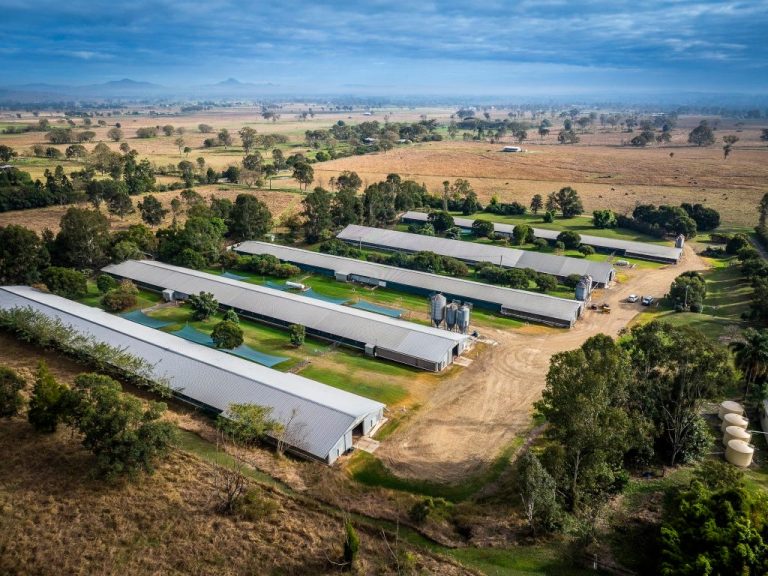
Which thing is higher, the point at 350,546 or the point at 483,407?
the point at 350,546

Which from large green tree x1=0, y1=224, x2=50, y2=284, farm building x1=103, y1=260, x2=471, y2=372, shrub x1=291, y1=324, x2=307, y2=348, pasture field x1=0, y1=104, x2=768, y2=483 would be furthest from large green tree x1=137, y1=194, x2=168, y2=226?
shrub x1=291, y1=324, x2=307, y2=348

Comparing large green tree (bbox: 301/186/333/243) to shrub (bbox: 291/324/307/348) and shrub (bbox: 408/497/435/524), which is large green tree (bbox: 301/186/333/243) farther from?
shrub (bbox: 408/497/435/524)

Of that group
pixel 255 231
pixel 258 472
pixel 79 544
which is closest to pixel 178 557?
pixel 79 544

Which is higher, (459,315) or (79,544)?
(459,315)

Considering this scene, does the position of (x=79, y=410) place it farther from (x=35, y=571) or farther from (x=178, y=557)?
(x=178, y=557)

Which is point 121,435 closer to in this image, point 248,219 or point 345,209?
point 248,219

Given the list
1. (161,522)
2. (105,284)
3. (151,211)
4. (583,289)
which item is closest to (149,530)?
(161,522)
